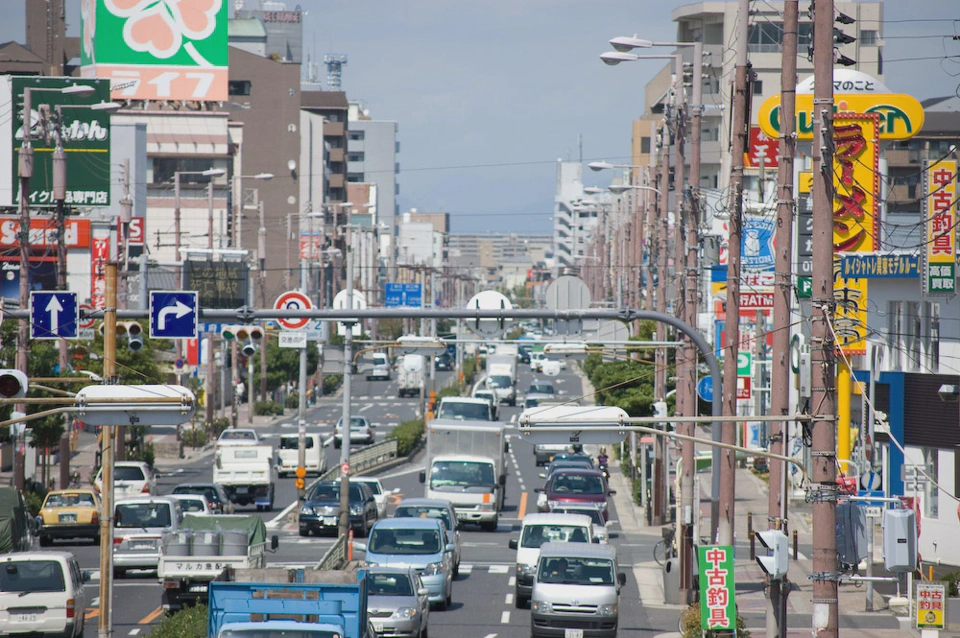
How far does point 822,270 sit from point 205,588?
1528 cm

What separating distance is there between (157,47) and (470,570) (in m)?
65.2

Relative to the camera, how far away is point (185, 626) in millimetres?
19344

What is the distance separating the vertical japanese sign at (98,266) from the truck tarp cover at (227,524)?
28691 millimetres

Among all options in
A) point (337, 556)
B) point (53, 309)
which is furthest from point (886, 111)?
point (53, 309)

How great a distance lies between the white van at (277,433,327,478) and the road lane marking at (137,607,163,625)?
26.2m

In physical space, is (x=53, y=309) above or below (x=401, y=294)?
below

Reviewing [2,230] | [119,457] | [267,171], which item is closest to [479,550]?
[119,457]

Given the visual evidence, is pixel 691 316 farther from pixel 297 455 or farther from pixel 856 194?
pixel 297 455

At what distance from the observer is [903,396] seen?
34.5m

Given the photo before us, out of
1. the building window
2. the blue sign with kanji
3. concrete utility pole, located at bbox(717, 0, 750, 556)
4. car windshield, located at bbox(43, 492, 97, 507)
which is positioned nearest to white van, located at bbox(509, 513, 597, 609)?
concrete utility pole, located at bbox(717, 0, 750, 556)

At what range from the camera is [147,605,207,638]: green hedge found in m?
18.9

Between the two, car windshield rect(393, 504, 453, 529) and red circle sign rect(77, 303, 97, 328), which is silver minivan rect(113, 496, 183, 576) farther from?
car windshield rect(393, 504, 453, 529)

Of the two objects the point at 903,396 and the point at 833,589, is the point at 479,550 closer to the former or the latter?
the point at 903,396

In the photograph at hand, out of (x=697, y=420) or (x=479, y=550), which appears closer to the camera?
(x=697, y=420)
